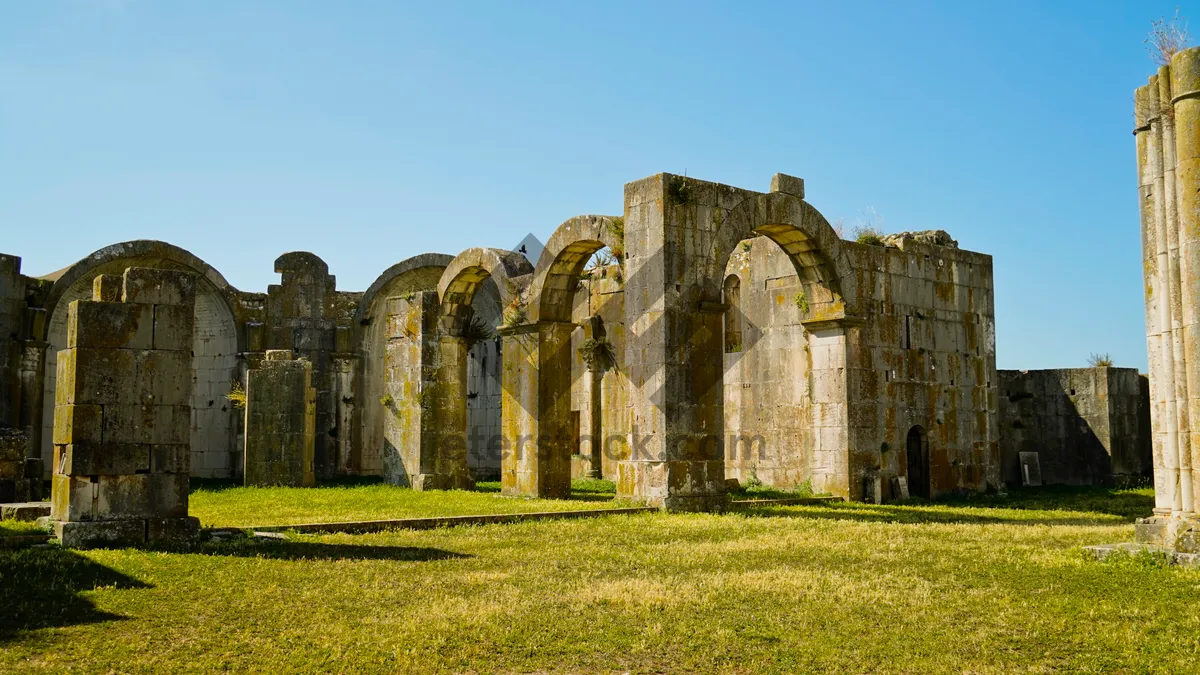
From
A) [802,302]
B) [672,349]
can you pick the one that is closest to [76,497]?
[672,349]

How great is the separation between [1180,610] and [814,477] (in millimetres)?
9605

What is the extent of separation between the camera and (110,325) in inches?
345

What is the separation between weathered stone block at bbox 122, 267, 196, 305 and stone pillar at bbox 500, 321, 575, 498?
680 cm

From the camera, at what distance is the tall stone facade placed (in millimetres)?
7727

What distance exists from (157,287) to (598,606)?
16.9 ft

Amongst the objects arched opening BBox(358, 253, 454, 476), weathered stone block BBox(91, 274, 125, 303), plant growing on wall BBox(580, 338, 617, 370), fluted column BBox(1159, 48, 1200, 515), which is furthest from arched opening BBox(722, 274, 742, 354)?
weathered stone block BBox(91, 274, 125, 303)

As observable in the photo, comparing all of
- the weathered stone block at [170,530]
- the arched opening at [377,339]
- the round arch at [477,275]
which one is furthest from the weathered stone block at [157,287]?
the arched opening at [377,339]

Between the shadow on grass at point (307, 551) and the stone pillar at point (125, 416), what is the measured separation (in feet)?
1.03

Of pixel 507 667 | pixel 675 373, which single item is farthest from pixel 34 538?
pixel 675 373

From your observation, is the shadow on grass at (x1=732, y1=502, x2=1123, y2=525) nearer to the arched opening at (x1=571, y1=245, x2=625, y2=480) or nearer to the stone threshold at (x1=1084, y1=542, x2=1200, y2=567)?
the stone threshold at (x1=1084, y1=542, x2=1200, y2=567)

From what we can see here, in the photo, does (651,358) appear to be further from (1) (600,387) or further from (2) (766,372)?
(1) (600,387)

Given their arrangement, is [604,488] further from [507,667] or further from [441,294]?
[507,667]

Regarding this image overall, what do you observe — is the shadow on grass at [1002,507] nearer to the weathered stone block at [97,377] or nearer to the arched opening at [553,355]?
the arched opening at [553,355]

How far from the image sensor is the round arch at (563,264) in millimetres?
14500
